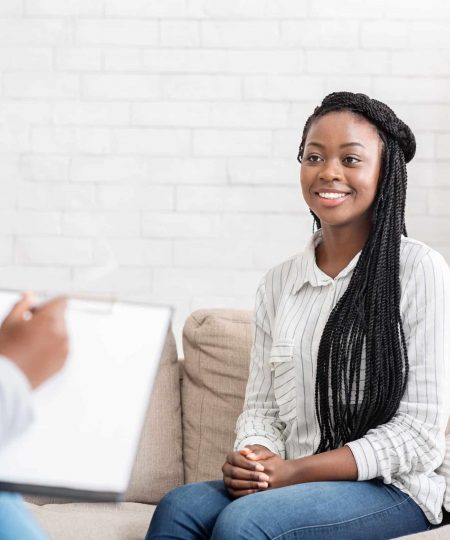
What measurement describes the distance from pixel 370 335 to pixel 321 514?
0.36 metres

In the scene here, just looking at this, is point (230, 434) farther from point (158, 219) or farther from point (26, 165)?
point (26, 165)

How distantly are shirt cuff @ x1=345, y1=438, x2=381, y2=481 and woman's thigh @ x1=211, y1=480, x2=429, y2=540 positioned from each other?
0.09 feet

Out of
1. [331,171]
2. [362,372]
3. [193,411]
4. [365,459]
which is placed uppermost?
[331,171]

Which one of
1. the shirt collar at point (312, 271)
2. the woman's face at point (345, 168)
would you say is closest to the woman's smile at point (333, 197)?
the woman's face at point (345, 168)

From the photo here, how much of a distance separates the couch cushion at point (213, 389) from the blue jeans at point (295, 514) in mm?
424

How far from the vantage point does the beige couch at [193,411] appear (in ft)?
6.87

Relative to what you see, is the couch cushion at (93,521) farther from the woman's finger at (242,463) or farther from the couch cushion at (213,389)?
the woman's finger at (242,463)

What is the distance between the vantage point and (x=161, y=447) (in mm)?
2125

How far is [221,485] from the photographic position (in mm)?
1716

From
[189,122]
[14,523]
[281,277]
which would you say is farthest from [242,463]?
[189,122]

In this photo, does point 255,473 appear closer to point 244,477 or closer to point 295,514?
point 244,477

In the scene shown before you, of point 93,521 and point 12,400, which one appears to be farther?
point 93,521

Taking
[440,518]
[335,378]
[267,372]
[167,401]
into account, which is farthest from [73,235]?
[440,518]

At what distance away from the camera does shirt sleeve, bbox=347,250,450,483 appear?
160 centimetres
